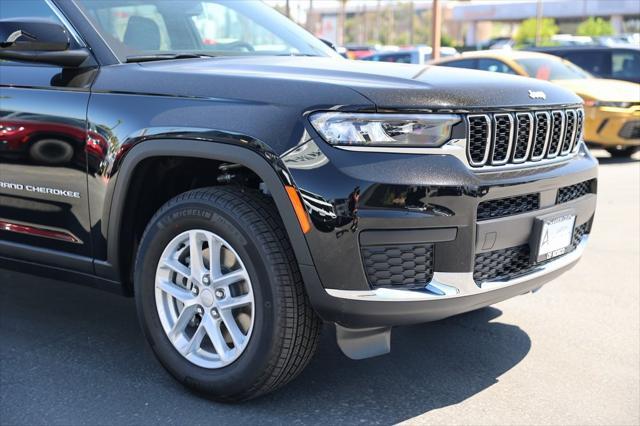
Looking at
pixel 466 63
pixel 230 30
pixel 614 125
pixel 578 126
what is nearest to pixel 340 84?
pixel 578 126

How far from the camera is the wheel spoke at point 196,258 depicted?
3.12 meters

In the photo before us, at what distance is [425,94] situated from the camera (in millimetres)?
2865

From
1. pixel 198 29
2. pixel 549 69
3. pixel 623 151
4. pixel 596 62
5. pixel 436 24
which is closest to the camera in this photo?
pixel 198 29

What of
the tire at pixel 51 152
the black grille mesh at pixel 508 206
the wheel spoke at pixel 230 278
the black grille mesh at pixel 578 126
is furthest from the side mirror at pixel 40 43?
the black grille mesh at pixel 578 126

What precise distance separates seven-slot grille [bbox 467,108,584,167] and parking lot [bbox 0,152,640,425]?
0.95 m

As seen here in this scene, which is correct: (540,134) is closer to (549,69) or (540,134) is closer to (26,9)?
(26,9)

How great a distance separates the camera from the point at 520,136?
10.1ft

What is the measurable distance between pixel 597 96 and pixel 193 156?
8.12 m

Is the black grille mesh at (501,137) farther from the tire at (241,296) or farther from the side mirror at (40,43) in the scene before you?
the side mirror at (40,43)

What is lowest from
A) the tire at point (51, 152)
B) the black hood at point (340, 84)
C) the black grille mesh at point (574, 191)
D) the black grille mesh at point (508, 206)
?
the black grille mesh at point (574, 191)

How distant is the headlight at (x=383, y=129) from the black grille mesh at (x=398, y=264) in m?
0.36

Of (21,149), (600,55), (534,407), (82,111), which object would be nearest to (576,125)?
(534,407)

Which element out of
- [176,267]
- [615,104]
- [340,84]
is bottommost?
[615,104]

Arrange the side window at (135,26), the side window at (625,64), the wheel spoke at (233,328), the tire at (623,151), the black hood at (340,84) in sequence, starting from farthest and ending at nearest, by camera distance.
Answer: the side window at (625,64) → the tire at (623,151) → the side window at (135,26) → the wheel spoke at (233,328) → the black hood at (340,84)
